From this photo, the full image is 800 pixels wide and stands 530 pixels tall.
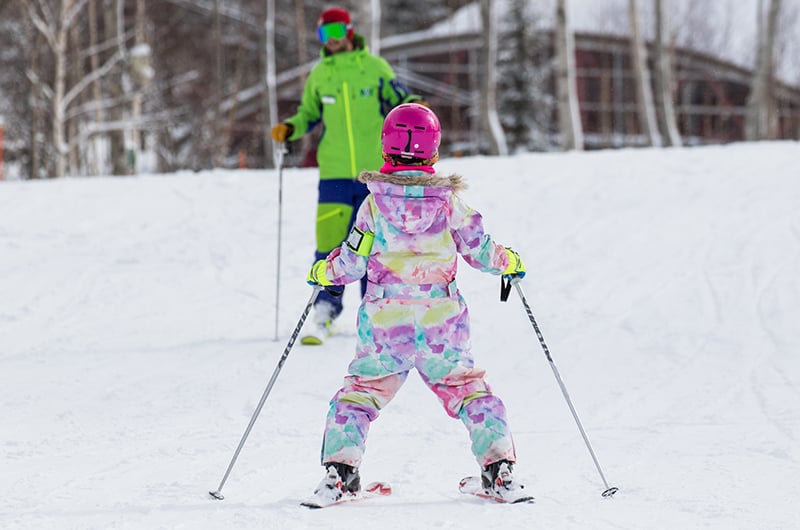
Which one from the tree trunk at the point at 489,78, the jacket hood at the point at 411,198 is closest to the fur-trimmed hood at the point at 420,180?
the jacket hood at the point at 411,198

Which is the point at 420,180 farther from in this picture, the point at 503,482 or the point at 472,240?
the point at 503,482

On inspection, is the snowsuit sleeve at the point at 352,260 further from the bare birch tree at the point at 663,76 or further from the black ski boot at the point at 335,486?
the bare birch tree at the point at 663,76

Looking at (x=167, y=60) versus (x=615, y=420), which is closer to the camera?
(x=615, y=420)

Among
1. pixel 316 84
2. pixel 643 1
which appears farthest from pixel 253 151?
pixel 316 84

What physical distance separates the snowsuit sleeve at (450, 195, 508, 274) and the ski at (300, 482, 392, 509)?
2.81 feet

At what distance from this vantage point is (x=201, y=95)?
32.2m

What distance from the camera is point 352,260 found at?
3387mm

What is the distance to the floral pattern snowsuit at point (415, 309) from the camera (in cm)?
333

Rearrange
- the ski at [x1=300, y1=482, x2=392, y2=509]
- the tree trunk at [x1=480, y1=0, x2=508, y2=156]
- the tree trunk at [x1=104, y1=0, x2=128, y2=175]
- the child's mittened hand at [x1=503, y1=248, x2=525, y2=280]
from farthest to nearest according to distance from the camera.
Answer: the tree trunk at [x1=104, y1=0, x2=128, y2=175] → the tree trunk at [x1=480, y1=0, x2=508, y2=156] → the child's mittened hand at [x1=503, y1=248, x2=525, y2=280] → the ski at [x1=300, y1=482, x2=392, y2=509]

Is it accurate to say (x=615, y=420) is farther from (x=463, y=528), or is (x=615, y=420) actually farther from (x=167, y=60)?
(x=167, y=60)

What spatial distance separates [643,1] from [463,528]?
38.7m

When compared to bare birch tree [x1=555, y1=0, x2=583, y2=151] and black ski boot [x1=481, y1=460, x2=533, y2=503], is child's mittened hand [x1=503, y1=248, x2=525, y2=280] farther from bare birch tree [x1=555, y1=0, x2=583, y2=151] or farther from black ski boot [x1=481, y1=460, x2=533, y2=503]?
bare birch tree [x1=555, y1=0, x2=583, y2=151]

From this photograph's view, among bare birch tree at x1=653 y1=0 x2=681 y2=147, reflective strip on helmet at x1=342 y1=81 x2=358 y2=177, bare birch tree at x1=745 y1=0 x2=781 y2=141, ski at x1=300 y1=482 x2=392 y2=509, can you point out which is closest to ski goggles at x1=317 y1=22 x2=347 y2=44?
reflective strip on helmet at x1=342 y1=81 x2=358 y2=177

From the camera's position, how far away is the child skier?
10.9 feet
